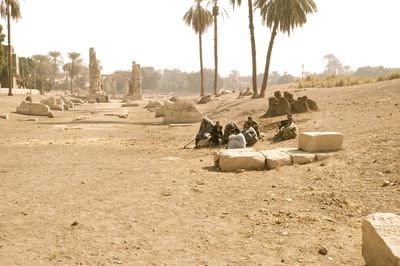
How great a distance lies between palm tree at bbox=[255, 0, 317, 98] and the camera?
78.4 ft

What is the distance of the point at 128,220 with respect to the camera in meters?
5.09

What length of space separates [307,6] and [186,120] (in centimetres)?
1161

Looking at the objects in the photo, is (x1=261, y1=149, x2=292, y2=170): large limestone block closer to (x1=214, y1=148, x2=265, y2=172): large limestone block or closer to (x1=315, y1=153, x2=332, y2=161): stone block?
(x1=214, y1=148, x2=265, y2=172): large limestone block

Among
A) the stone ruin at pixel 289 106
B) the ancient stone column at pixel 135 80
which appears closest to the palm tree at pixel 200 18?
the ancient stone column at pixel 135 80

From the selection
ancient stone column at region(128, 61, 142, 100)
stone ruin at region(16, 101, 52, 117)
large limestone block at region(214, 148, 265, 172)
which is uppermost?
ancient stone column at region(128, 61, 142, 100)

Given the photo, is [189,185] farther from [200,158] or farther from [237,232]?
[200,158]

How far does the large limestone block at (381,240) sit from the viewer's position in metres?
3.34

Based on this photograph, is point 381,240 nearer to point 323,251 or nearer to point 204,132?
point 323,251

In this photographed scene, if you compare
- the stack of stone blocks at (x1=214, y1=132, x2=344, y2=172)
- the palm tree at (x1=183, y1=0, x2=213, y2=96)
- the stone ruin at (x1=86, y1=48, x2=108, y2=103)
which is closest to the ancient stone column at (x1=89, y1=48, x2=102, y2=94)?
the stone ruin at (x1=86, y1=48, x2=108, y2=103)

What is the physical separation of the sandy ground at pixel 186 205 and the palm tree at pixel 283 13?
14.9m

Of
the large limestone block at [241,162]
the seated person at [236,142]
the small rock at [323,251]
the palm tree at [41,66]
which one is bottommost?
the small rock at [323,251]

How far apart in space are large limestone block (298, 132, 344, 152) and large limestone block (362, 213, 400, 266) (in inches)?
183

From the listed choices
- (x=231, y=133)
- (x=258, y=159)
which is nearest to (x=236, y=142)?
(x=231, y=133)

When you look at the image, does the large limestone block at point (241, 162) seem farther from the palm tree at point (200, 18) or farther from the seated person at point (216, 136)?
the palm tree at point (200, 18)
